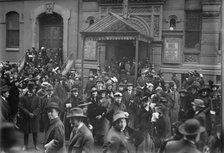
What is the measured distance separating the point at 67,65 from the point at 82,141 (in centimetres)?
469

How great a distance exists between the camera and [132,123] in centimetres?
770

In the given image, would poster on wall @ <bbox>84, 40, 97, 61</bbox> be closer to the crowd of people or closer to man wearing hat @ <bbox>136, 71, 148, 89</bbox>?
the crowd of people

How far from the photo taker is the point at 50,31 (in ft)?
33.2

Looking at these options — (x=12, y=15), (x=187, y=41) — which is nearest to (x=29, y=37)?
(x=12, y=15)

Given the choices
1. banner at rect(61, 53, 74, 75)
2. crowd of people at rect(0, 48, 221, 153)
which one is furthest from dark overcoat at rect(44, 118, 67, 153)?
banner at rect(61, 53, 74, 75)

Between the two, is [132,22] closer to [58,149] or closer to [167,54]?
[167,54]

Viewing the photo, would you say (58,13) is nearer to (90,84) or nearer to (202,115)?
(90,84)

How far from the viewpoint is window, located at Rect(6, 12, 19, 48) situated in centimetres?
975

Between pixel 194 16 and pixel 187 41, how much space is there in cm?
83

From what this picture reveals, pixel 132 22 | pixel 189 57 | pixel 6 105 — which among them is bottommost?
pixel 6 105

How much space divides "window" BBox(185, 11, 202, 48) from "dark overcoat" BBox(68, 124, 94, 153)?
5.25m

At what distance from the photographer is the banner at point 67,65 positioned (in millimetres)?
9703

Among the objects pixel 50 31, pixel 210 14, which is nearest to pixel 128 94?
pixel 210 14

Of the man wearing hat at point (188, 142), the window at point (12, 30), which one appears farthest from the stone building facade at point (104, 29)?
the man wearing hat at point (188, 142)
